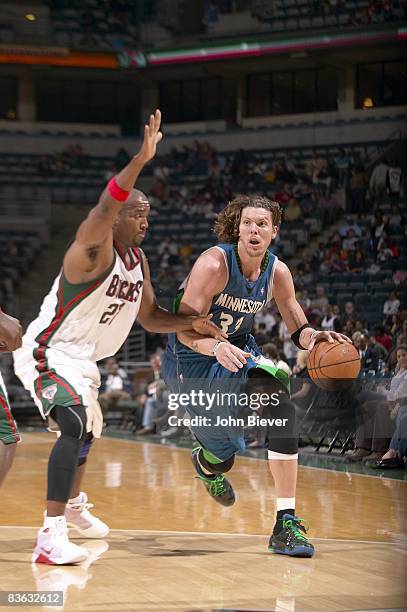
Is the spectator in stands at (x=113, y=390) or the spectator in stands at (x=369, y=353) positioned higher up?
the spectator in stands at (x=369, y=353)

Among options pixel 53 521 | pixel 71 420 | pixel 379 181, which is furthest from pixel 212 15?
pixel 53 521

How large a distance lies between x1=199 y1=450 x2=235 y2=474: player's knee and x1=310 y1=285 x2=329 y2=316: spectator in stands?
7.10 meters

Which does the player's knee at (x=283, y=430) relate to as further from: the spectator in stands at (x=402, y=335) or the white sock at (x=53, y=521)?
the spectator in stands at (x=402, y=335)

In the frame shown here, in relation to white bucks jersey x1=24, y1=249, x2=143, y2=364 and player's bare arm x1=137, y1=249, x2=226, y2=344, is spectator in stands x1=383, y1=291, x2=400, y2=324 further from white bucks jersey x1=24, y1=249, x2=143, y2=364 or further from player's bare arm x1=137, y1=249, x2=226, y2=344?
white bucks jersey x1=24, y1=249, x2=143, y2=364

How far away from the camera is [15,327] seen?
3863 millimetres

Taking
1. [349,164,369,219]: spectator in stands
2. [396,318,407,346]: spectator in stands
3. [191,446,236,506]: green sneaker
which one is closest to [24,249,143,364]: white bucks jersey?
[191,446,236,506]: green sneaker

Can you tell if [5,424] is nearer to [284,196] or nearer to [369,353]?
[369,353]

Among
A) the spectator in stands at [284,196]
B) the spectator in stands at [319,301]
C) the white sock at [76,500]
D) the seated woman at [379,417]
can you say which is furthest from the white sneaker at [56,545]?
the spectator in stands at [284,196]

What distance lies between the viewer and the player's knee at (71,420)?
4.21 metres

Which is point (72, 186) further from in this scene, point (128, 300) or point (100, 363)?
point (128, 300)

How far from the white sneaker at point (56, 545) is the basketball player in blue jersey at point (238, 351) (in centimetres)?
94

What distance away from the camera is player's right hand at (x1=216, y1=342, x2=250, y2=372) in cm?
445

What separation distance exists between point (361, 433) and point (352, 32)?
11.8 m

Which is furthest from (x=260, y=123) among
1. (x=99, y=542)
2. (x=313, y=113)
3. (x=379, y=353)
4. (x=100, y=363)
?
(x=99, y=542)
